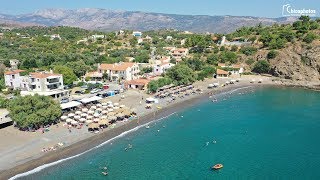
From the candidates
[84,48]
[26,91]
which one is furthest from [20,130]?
[84,48]

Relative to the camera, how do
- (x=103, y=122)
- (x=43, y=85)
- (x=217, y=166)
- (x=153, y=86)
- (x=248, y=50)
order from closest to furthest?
(x=217, y=166) < (x=103, y=122) < (x=43, y=85) < (x=153, y=86) < (x=248, y=50)

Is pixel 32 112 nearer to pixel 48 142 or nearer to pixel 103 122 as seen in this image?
pixel 48 142

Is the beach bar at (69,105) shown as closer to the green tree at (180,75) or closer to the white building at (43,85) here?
the white building at (43,85)

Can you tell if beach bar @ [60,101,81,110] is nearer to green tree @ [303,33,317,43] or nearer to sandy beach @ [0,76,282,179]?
sandy beach @ [0,76,282,179]

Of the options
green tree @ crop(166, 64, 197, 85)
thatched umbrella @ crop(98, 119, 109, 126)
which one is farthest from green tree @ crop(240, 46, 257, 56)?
thatched umbrella @ crop(98, 119, 109, 126)

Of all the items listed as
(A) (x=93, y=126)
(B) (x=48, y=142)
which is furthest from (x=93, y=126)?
(B) (x=48, y=142)

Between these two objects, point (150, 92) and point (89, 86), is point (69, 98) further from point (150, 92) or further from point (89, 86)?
point (150, 92)

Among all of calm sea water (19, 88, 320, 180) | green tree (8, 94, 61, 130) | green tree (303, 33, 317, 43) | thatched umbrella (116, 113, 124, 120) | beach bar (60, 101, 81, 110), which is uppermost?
green tree (303, 33, 317, 43)
